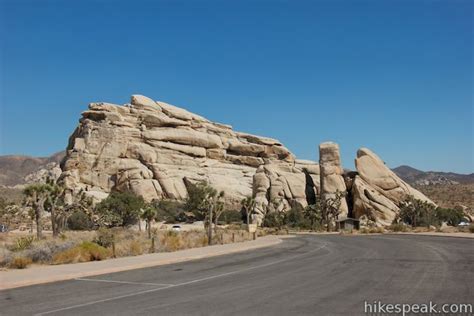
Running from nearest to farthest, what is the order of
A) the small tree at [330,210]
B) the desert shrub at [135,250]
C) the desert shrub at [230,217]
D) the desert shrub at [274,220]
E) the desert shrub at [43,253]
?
the desert shrub at [43,253] < the desert shrub at [135,250] < the small tree at [330,210] < the desert shrub at [274,220] < the desert shrub at [230,217]

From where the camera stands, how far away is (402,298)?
10.1m

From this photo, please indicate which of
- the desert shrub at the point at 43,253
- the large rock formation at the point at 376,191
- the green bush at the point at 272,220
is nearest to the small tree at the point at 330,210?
the large rock formation at the point at 376,191

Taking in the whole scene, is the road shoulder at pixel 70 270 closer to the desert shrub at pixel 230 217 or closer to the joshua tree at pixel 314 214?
the joshua tree at pixel 314 214

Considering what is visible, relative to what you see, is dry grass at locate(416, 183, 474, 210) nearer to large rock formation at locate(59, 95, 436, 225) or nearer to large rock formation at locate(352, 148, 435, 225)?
large rock formation at locate(352, 148, 435, 225)

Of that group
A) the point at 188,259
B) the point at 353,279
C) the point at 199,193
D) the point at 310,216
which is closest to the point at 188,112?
the point at 199,193

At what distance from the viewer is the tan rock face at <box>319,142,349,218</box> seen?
87.3 meters

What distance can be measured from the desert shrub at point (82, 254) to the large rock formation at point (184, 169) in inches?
2454

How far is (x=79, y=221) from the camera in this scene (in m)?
68.9

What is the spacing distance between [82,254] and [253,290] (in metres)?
11.1

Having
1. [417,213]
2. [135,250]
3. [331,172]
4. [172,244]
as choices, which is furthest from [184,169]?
[135,250]

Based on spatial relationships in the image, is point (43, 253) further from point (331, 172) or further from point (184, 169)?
point (184, 169)

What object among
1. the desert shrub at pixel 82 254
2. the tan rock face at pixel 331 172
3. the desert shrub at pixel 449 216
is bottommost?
the desert shrub at pixel 449 216

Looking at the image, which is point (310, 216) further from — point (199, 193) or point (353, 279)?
point (353, 279)

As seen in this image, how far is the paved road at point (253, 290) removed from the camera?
9.49 metres
